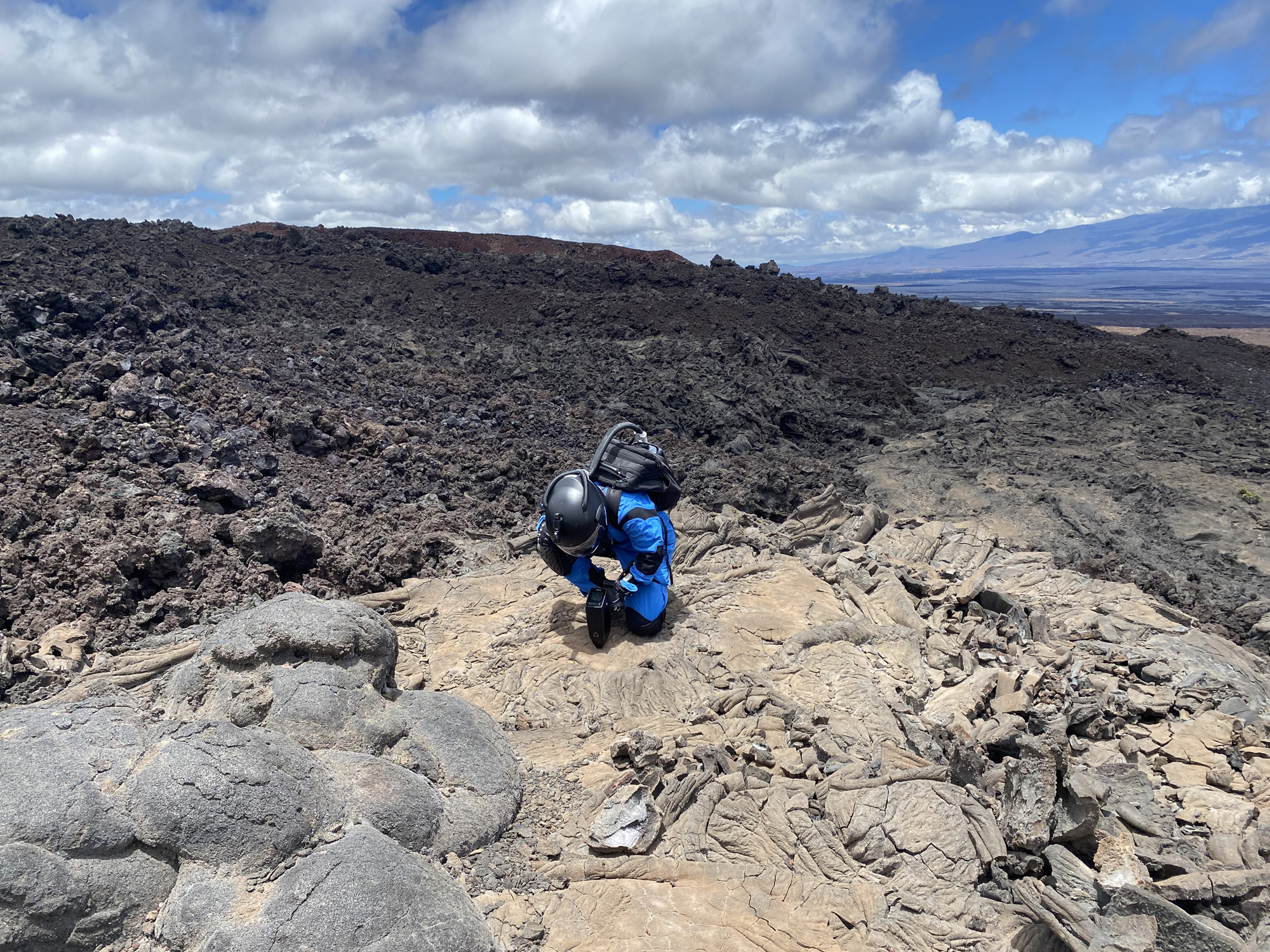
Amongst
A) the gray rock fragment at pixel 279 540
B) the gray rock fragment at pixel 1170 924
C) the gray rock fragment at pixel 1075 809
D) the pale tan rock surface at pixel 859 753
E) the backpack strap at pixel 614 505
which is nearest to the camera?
the gray rock fragment at pixel 1170 924

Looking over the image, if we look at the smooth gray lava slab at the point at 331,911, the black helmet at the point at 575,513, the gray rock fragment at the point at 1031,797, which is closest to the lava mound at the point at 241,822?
the smooth gray lava slab at the point at 331,911

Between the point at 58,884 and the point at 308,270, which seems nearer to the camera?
the point at 58,884

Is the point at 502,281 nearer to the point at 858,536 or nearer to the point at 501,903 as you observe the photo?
the point at 858,536

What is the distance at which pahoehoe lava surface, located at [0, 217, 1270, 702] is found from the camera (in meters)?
6.17

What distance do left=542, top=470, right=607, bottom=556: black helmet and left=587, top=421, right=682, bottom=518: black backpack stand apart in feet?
0.64

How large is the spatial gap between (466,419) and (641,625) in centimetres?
656

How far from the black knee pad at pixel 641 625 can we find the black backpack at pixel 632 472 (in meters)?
0.73

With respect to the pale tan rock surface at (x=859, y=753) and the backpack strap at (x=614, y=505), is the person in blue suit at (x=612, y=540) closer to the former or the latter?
the backpack strap at (x=614, y=505)

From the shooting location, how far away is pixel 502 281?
21094 millimetres

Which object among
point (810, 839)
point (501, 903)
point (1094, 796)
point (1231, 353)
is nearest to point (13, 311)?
point (501, 903)

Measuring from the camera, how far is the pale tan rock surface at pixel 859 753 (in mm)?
2883

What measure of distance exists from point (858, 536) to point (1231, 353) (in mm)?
16952

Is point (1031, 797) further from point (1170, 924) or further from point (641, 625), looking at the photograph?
point (641, 625)

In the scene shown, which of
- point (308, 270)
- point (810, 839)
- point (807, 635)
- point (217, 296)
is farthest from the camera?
point (308, 270)
